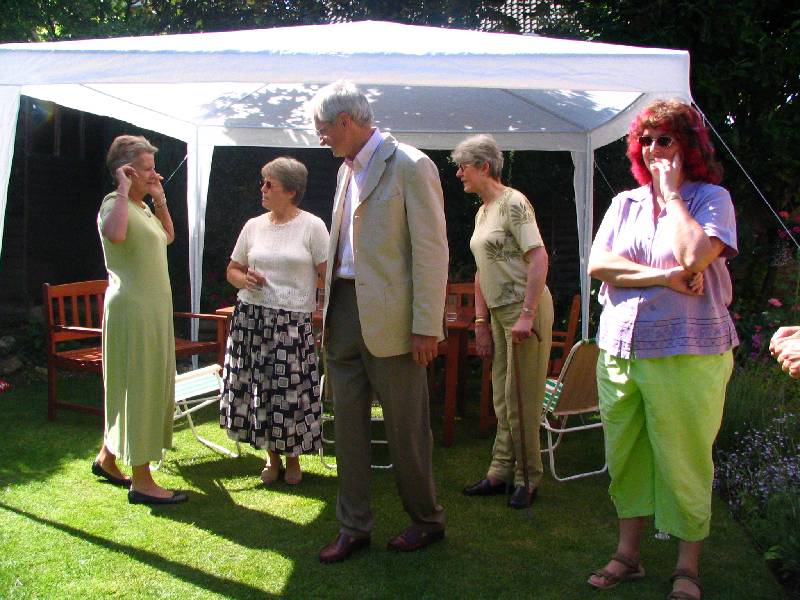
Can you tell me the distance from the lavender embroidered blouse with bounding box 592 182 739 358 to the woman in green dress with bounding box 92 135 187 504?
2.12 meters

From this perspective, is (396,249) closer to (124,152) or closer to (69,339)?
(124,152)

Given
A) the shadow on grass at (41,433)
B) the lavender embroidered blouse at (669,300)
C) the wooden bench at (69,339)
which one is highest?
the lavender embroidered blouse at (669,300)

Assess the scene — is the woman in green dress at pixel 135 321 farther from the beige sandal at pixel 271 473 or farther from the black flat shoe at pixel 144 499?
the beige sandal at pixel 271 473

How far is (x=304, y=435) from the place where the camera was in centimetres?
438

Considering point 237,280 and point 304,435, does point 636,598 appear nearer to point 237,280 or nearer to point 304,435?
point 304,435

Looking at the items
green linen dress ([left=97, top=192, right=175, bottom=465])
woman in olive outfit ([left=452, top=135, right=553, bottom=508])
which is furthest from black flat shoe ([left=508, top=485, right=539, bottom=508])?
green linen dress ([left=97, top=192, right=175, bottom=465])

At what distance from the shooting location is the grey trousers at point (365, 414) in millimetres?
3283

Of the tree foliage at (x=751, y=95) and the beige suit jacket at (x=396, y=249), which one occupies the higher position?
the tree foliage at (x=751, y=95)

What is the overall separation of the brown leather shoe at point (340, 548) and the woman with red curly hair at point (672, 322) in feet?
3.67

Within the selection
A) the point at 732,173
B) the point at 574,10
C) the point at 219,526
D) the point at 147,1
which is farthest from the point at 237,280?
the point at 147,1

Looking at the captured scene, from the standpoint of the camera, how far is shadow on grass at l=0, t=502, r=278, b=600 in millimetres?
3131

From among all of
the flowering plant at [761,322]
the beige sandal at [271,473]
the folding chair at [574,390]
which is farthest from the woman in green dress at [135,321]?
the flowering plant at [761,322]

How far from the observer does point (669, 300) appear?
9.45 feet

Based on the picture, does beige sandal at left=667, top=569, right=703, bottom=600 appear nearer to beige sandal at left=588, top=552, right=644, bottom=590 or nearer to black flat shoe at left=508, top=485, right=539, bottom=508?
beige sandal at left=588, top=552, right=644, bottom=590
